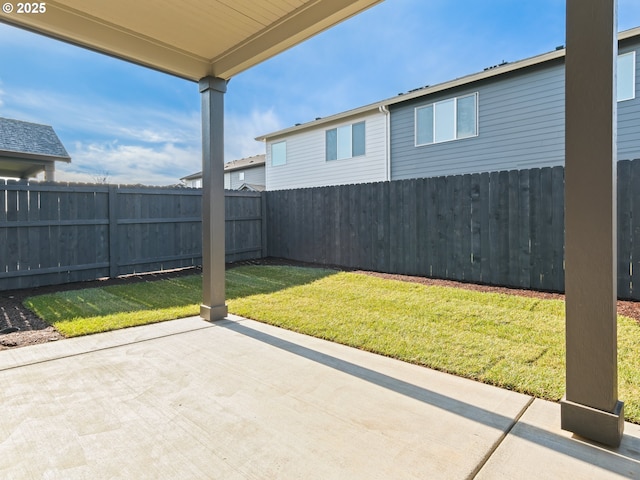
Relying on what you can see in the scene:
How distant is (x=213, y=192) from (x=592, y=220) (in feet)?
11.6

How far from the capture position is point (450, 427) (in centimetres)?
201

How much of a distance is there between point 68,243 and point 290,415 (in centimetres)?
618

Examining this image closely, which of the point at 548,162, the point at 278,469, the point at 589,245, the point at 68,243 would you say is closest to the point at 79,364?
the point at 278,469

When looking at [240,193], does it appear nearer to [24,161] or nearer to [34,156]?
[34,156]

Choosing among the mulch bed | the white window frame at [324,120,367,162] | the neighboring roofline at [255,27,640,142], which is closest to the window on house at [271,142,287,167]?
the neighboring roofline at [255,27,640,142]

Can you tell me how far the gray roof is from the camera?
1085 cm

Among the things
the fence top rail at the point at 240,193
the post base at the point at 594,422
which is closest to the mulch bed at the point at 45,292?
the fence top rail at the point at 240,193

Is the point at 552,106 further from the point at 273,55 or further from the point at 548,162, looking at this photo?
the point at 273,55

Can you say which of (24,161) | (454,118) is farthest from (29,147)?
(454,118)

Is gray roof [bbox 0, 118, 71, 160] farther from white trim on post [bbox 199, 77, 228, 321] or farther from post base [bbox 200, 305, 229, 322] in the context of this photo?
post base [bbox 200, 305, 229, 322]

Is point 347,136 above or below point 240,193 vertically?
above

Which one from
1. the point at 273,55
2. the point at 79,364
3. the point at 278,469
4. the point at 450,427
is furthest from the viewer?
the point at 273,55

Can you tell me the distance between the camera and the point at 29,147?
437 inches

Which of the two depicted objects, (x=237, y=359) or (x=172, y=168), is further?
(x=172, y=168)
